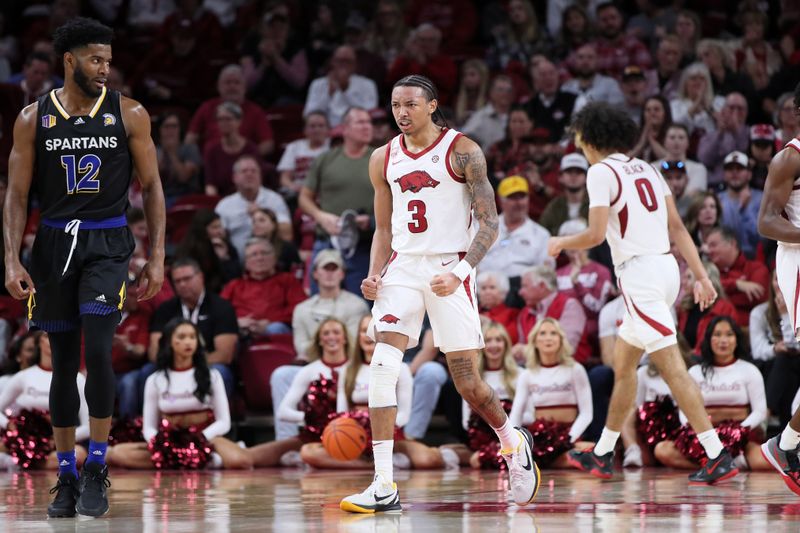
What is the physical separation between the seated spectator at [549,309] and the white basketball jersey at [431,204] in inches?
160

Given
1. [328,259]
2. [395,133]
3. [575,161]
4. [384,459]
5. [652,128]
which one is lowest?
[384,459]

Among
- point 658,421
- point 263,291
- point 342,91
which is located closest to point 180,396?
point 263,291

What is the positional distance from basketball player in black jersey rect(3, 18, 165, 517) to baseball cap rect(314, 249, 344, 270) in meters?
4.65

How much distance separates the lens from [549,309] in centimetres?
1088

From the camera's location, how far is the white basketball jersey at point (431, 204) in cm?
671

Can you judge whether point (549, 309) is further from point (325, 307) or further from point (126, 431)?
point (126, 431)

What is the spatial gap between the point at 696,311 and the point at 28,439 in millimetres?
5649

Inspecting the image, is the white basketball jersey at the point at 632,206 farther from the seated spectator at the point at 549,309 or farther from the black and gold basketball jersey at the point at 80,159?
the black and gold basketball jersey at the point at 80,159

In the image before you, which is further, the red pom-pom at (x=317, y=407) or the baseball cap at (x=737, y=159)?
the baseball cap at (x=737, y=159)

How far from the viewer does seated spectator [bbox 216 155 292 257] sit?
12969 mm

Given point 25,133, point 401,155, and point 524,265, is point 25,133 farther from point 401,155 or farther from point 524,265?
point 524,265

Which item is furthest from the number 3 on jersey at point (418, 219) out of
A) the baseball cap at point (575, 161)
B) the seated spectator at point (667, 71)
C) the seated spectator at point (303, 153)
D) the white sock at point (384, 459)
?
the seated spectator at point (667, 71)

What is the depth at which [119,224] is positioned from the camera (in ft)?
21.9

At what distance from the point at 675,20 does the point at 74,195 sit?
10362 mm
